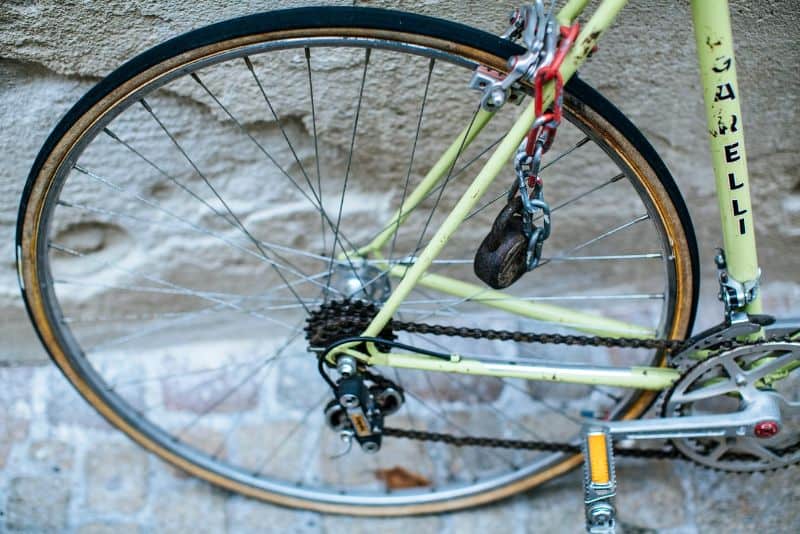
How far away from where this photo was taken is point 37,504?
6.42ft

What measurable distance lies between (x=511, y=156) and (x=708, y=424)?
678mm

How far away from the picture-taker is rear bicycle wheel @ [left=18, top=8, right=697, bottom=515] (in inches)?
56.8

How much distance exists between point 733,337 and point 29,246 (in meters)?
1.29

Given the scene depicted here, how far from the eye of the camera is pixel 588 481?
155 cm

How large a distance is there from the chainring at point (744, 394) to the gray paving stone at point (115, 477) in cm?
122

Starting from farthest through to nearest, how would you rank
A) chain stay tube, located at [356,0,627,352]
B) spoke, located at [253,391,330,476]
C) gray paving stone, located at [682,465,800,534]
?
spoke, located at [253,391,330,476]
gray paving stone, located at [682,465,800,534]
chain stay tube, located at [356,0,627,352]

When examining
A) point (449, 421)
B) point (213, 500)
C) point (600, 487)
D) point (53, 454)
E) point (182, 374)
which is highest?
point (182, 374)

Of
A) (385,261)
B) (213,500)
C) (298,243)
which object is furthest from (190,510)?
(385,261)

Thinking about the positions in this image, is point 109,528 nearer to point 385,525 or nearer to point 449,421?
point 385,525

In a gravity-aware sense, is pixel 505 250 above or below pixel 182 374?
below

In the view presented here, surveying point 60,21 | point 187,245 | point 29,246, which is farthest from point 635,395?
point 60,21

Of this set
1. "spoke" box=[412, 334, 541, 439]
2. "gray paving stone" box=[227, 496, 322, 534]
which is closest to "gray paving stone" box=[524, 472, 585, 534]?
"spoke" box=[412, 334, 541, 439]

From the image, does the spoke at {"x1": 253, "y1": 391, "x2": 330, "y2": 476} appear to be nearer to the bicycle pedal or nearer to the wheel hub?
the wheel hub

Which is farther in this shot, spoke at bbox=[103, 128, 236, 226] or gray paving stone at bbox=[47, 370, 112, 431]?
gray paving stone at bbox=[47, 370, 112, 431]
